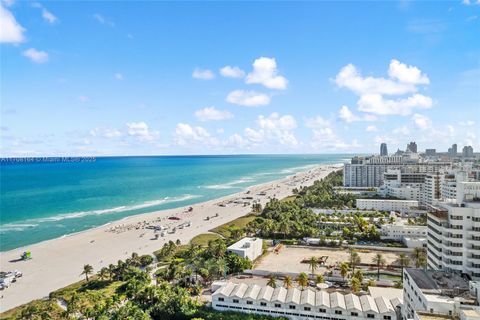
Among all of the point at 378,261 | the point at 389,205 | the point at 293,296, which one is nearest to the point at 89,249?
the point at 293,296

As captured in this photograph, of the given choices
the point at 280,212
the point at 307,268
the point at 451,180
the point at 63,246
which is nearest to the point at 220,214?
the point at 280,212

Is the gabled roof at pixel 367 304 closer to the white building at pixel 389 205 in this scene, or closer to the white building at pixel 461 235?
the white building at pixel 461 235

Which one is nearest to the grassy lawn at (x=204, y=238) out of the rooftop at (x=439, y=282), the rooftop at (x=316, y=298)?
the rooftop at (x=316, y=298)

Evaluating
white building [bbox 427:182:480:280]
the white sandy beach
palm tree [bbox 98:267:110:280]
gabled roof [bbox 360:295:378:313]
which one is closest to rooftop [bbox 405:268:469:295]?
white building [bbox 427:182:480:280]

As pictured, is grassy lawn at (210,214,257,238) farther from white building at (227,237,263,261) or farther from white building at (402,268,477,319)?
white building at (402,268,477,319)

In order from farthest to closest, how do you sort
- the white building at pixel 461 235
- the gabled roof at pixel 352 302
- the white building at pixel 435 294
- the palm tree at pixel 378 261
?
the palm tree at pixel 378 261 < the white building at pixel 461 235 < the gabled roof at pixel 352 302 < the white building at pixel 435 294

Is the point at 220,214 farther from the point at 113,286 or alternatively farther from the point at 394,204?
the point at 113,286

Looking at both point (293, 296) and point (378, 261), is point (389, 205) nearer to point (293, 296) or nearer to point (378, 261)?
point (378, 261)
